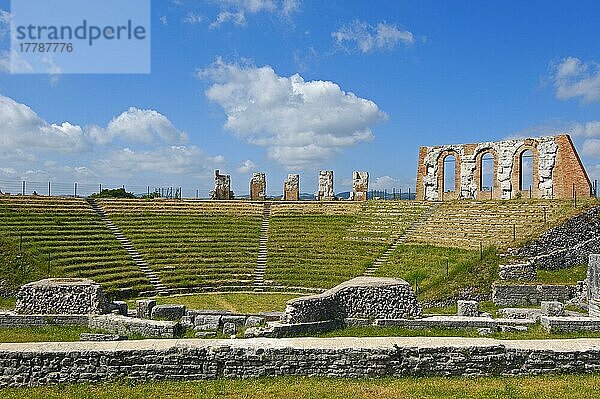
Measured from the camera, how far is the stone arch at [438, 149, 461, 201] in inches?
1551

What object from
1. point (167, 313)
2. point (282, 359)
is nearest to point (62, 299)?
point (167, 313)

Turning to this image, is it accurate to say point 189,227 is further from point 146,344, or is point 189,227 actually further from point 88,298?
point 146,344

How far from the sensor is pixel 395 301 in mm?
14938

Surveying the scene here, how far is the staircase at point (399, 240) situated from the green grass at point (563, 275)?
293 inches

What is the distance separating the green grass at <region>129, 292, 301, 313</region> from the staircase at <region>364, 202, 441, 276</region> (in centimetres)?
464

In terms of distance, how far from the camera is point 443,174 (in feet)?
133

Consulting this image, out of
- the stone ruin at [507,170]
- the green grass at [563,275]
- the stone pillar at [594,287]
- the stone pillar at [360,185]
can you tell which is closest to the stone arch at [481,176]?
the stone ruin at [507,170]

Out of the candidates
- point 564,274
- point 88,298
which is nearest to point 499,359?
point 88,298

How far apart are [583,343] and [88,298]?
12863 mm

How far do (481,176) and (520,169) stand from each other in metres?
2.88

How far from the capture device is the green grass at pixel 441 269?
21123 mm

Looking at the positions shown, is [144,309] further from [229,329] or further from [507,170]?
[507,170]

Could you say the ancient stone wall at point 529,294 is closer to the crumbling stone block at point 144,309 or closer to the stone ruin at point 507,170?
the crumbling stone block at point 144,309

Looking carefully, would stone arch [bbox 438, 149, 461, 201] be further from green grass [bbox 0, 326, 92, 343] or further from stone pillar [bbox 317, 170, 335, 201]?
green grass [bbox 0, 326, 92, 343]
